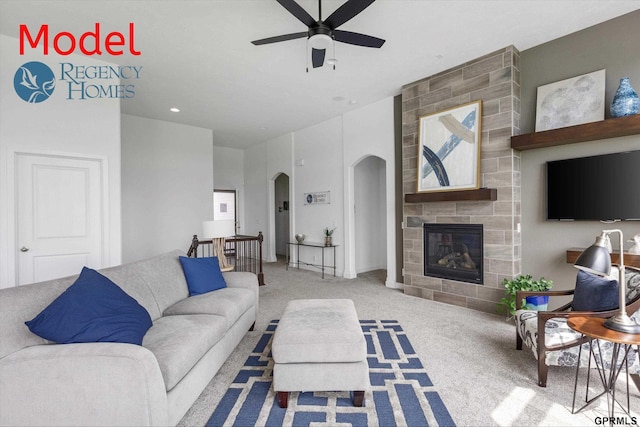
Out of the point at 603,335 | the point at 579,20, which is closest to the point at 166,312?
the point at 603,335

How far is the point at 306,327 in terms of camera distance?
2.04m

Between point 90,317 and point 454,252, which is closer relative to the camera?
point 90,317

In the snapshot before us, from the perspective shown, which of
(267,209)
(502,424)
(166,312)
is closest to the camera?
(502,424)

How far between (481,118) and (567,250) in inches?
73.0

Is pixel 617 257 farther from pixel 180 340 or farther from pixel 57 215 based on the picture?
pixel 57 215

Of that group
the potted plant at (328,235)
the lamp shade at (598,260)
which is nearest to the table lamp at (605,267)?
the lamp shade at (598,260)

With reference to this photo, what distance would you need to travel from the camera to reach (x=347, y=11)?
2.36 meters

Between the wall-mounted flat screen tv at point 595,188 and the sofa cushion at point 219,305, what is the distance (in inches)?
140

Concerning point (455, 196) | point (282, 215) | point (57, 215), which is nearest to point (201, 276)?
point (57, 215)

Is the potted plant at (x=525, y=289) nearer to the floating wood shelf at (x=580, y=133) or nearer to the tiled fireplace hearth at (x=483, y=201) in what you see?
the tiled fireplace hearth at (x=483, y=201)

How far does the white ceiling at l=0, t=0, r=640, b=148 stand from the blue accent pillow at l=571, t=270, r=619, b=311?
259 centimetres

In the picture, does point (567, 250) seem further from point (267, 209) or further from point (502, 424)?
point (267, 209)

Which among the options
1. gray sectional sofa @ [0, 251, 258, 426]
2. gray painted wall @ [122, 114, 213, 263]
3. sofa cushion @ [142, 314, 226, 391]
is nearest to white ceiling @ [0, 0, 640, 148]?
gray painted wall @ [122, 114, 213, 263]

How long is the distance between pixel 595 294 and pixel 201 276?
3376mm
